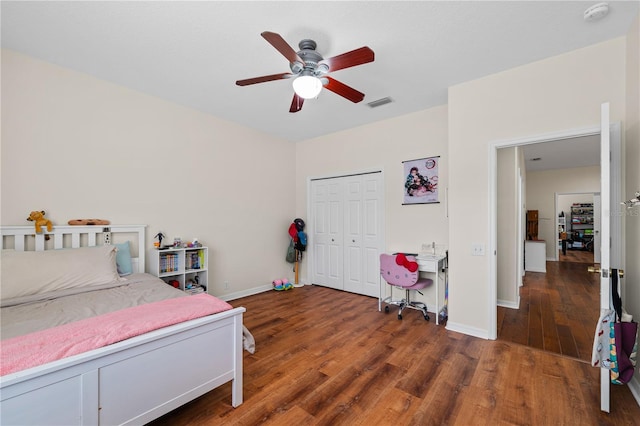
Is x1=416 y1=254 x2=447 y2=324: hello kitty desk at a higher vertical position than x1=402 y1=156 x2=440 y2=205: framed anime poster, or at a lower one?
lower

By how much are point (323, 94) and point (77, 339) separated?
3154 mm

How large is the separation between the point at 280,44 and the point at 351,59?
0.53 meters

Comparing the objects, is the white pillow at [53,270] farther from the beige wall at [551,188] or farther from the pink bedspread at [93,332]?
the beige wall at [551,188]

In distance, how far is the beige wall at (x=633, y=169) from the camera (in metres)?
2.01

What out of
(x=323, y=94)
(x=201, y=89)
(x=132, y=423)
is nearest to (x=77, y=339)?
(x=132, y=423)

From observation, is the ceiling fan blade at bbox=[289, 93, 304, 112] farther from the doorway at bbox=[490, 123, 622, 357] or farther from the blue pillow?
the blue pillow

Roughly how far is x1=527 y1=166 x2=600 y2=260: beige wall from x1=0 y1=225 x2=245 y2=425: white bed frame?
31.2 feet

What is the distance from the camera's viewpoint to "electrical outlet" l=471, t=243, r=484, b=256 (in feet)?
9.71

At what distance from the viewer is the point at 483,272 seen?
2.96 meters

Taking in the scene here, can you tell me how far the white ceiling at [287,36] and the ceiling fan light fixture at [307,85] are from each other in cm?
42

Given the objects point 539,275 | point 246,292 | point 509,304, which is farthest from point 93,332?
point 539,275

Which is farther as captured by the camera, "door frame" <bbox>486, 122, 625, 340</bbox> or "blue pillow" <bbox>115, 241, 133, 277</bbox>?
"blue pillow" <bbox>115, 241, 133, 277</bbox>

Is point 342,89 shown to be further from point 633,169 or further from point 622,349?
point 622,349

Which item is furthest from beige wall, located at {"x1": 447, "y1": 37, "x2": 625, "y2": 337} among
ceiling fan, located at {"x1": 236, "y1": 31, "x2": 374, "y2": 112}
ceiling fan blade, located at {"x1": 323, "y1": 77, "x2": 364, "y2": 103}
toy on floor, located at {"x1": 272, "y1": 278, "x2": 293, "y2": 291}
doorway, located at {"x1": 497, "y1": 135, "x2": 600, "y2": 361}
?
toy on floor, located at {"x1": 272, "y1": 278, "x2": 293, "y2": 291}
